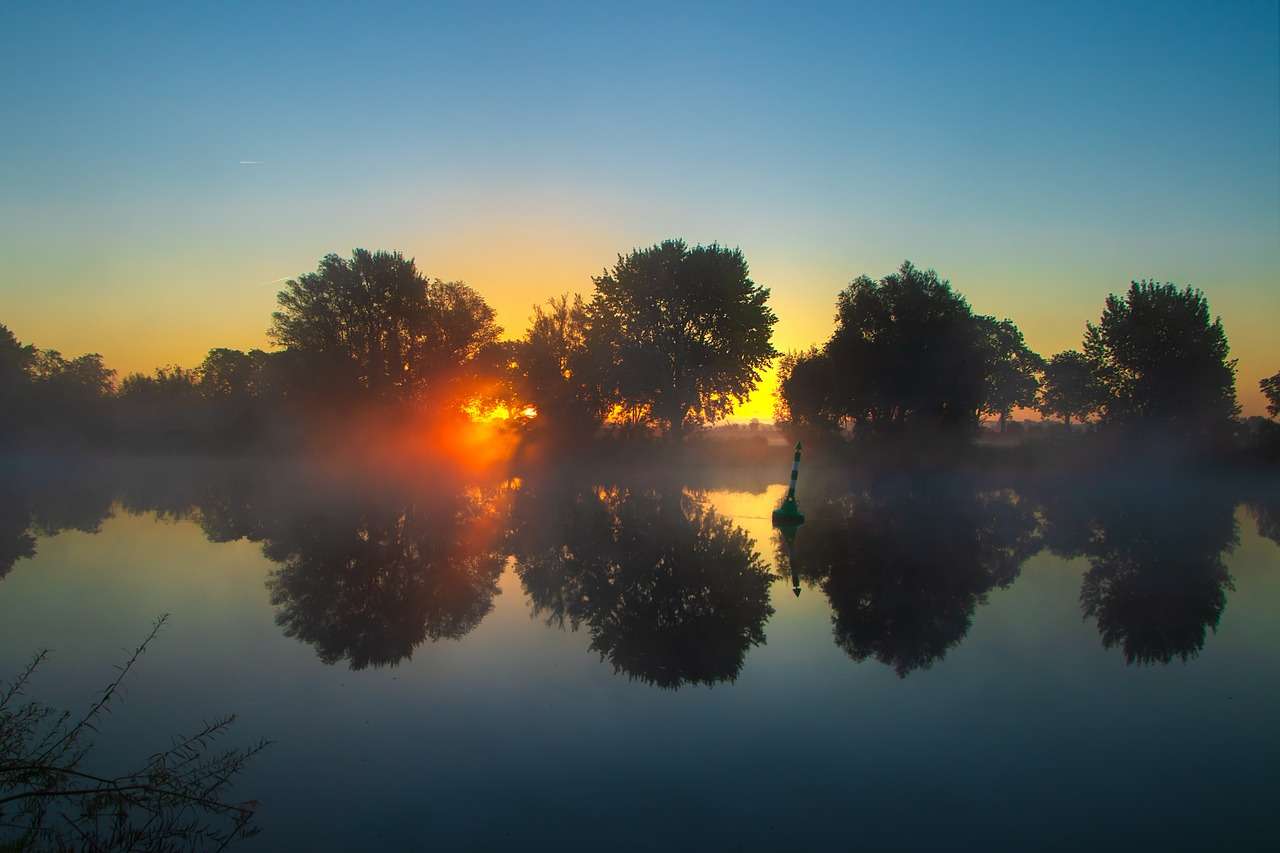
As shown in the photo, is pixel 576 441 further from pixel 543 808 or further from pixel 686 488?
pixel 543 808

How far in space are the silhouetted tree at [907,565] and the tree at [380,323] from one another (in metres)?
35.5

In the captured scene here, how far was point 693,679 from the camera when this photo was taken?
18.5 feet

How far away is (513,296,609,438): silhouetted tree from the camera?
44.6 metres

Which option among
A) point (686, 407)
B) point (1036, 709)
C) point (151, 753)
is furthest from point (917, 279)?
point (151, 753)

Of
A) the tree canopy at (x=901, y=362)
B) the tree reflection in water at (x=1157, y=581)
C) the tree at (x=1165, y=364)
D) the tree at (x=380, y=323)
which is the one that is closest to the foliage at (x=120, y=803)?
the tree reflection in water at (x=1157, y=581)

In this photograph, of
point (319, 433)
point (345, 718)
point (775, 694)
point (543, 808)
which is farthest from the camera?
point (319, 433)

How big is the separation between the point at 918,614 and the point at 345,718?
5.53m

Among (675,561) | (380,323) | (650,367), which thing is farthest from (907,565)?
(380,323)

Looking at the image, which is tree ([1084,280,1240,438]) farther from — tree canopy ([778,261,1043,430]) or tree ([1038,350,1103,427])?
tree canopy ([778,261,1043,430])

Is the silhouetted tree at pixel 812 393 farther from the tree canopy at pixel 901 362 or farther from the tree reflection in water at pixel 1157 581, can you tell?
the tree reflection in water at pixel 1157 581

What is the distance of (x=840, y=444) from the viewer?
43531 mm

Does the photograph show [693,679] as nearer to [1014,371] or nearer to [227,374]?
[227,374]

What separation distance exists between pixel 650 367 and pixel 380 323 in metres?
18.3

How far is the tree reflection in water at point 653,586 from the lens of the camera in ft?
20.4
